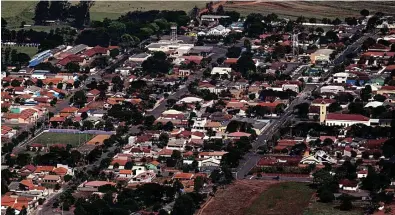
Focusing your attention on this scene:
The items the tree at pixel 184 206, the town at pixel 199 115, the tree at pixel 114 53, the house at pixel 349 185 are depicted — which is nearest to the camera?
the tree at pixel 184 206

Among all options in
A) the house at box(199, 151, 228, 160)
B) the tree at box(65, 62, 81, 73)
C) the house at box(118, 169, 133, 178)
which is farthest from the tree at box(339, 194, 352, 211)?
the tree at box(65, 62, 81, 73)

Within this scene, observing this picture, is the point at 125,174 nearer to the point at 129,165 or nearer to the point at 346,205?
the point at 129,165

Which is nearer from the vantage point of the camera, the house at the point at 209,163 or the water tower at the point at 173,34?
the house at the point at 209,163

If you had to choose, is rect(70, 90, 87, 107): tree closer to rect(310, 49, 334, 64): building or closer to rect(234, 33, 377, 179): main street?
rect(234, 33, 377, 179): main street

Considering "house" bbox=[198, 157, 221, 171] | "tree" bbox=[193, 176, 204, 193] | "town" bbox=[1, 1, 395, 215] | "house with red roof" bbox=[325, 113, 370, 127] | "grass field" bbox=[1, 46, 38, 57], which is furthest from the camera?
"grass field" bbox=[1, 46, 38, 57]

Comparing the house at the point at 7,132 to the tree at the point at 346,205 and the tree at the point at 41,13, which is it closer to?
the tree at the point at 346,205

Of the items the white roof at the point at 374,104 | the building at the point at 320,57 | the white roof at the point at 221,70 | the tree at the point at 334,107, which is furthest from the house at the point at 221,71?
the white roof at the point at 374,104

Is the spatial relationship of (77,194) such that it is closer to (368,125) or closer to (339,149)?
(339,149)
